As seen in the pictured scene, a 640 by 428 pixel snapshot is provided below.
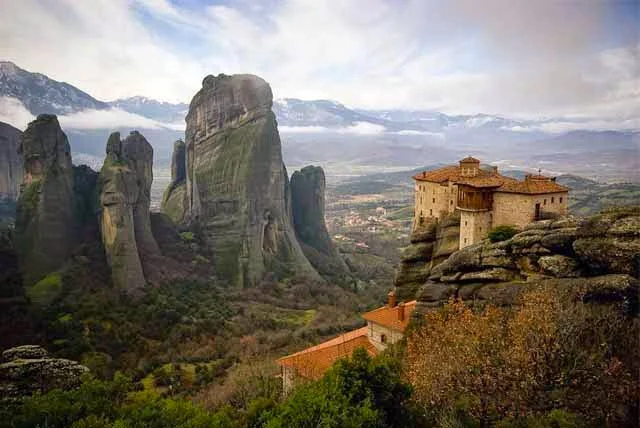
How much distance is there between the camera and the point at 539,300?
19.4 metres

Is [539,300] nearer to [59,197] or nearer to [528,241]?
[528,241]

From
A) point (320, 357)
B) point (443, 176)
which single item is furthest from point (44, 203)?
point (443, 176)

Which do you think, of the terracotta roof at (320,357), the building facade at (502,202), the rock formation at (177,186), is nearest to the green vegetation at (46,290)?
the terracotta roof at (320,357)

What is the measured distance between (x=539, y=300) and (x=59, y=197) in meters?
52.2

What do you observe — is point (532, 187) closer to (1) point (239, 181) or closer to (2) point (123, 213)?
(2) point (123, 213)

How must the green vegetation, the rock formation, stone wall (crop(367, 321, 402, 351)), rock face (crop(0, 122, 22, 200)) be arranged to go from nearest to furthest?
stone wall (crop(367, 321, 402, 351)) < the green vegetation < rock face (crop(0, 122, 22, 200)) < the rock formation

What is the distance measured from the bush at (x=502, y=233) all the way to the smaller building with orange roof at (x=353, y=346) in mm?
6376

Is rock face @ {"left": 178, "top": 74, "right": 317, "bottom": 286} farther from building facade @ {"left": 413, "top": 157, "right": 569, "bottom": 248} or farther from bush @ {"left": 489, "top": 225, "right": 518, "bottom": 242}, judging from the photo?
bush @ {"left": 489, "top": 225, "right": 518, "bottom": 242}

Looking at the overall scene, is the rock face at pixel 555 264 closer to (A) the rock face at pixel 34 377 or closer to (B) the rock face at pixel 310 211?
(A) the rock face at pixel 34 377

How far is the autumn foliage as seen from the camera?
55.3ft

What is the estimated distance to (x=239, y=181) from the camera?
77.0 meters

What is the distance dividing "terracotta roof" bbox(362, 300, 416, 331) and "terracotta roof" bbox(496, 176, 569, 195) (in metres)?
9.49

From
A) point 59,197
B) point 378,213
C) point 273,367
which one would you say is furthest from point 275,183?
point 378,213

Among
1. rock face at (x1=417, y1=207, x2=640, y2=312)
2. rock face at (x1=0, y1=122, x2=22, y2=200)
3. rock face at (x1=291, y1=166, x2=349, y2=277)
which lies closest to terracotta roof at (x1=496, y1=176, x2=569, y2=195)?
rock face at (x1=417, y1=207, x2=640, y2=312)
